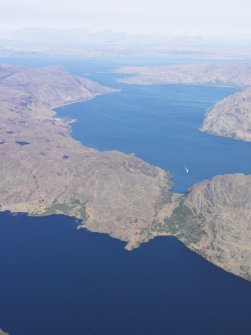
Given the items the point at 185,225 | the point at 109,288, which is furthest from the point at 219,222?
the point at 109,288

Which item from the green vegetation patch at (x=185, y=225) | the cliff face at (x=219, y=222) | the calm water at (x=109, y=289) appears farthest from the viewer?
the green vegetation patch at (x=185, y=225)

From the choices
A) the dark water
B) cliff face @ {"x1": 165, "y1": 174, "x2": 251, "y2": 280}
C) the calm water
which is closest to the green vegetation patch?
cliff face @ {"x1": 165, "y1": 174, "x2": 251, "y2": 280}

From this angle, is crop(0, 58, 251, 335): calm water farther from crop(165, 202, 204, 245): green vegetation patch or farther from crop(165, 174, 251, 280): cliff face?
crop(165, 174, 251, 280): cliff face

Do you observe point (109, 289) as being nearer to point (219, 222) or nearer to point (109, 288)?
point (109, 288)

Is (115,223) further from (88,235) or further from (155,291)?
(155,291)

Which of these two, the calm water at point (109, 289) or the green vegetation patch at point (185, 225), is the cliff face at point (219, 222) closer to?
the green vegetation patch at point (185, 225)

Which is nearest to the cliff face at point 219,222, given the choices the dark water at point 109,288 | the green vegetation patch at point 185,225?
the green vegetation patch at point 185,225
